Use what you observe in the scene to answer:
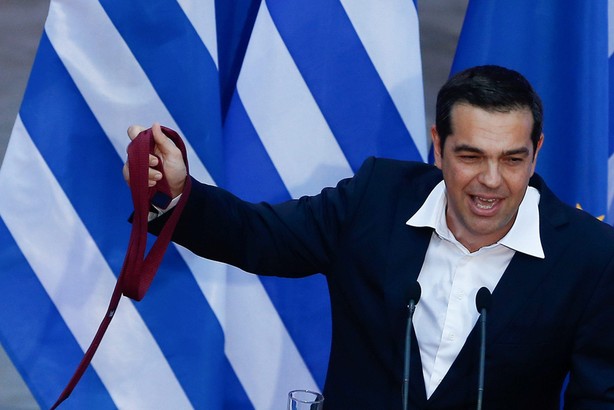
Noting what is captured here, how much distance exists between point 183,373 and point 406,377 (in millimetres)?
890

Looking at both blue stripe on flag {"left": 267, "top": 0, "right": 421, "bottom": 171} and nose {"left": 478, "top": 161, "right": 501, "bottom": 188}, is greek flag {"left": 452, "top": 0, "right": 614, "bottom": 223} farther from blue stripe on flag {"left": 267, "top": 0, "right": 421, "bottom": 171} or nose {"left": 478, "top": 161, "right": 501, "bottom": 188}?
nose {"left": 478, "top": 161, "right": 501, "bottom": 188}

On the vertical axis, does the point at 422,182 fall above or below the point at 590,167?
below

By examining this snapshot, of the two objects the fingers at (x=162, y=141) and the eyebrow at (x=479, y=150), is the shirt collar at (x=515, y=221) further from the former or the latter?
the fingers at (x=162, y=141)

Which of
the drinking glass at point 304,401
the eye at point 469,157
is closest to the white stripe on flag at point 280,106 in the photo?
the eye at point 469,157

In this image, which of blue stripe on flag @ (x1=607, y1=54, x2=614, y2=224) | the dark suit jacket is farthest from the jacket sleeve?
blue stripe on flag @ (x1=607, y1=54, x2=614, y2=224)

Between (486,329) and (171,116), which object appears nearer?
(486,329)

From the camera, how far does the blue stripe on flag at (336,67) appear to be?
240 cm

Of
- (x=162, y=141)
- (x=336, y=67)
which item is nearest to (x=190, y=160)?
(x=336, y=67)

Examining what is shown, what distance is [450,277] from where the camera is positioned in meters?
1.89

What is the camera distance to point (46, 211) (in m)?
2.35

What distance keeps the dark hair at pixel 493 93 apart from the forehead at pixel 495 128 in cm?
1

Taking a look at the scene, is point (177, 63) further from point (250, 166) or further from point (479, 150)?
point (479, 150)

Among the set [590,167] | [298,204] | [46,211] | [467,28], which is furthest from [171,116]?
[590,167]

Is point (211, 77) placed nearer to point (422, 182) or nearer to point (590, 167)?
point (422, 182)
